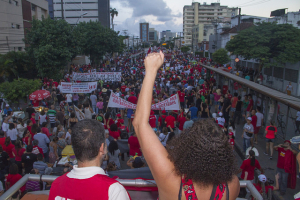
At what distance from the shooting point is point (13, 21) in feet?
96.5

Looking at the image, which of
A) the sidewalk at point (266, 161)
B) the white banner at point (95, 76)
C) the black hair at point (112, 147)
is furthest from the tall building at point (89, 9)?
the black hair at point (112, 147)

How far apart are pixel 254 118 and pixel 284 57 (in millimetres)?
15644

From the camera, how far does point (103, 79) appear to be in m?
17.5

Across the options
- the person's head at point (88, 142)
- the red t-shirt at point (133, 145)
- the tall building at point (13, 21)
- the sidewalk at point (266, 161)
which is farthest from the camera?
the tall building at point (13, 21)

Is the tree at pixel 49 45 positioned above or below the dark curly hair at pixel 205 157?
above

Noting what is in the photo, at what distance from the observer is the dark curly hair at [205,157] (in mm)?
1270

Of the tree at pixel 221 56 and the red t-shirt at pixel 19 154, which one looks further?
the tree at pixel 221 56

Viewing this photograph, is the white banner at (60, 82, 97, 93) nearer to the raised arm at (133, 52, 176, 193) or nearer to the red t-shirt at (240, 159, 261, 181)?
the red t-shirt at (240, 159, 261, 181)

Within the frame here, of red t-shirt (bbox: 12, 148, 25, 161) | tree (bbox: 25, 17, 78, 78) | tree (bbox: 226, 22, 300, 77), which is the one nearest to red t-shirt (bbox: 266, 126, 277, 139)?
red t-shirt (bbox: 12, 148, 25, 161)

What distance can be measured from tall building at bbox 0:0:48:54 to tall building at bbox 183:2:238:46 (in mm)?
88947

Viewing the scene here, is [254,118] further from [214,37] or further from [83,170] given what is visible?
[214,37]

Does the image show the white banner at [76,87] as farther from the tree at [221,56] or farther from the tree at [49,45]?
the tree at [221,56]

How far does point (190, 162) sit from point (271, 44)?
25983mm

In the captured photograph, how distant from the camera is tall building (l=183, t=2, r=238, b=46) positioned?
376ft
